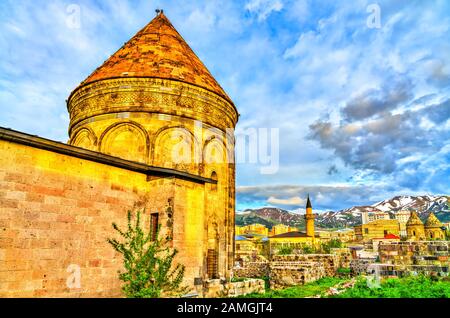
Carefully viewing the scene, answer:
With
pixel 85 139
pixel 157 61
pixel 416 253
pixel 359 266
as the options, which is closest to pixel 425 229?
pixel 359 266

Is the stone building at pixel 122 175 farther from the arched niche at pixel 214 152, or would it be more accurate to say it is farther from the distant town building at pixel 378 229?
the distant town building at pixel 378 229

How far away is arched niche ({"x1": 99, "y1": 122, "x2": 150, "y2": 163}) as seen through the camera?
11.4 metres

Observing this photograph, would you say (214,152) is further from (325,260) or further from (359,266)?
(325,260)

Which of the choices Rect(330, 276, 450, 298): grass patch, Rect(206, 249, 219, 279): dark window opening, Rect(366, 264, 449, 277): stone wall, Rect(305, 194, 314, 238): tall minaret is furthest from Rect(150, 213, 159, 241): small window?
Rect(305, 194, 314, 238): tall minaret

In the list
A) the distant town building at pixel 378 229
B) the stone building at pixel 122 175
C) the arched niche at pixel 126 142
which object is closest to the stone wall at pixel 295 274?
the stone building at pixel 122 175

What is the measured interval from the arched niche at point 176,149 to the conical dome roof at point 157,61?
207 centimetres

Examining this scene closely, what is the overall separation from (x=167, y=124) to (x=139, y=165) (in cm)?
381

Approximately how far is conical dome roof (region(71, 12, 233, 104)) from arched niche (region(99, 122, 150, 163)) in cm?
198

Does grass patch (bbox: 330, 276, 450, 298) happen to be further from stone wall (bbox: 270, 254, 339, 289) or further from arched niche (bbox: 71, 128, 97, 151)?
arched niche (bbox: 71, 128, 97, 151)

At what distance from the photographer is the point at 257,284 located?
468 inches

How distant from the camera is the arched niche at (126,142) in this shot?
1135 centimetres
